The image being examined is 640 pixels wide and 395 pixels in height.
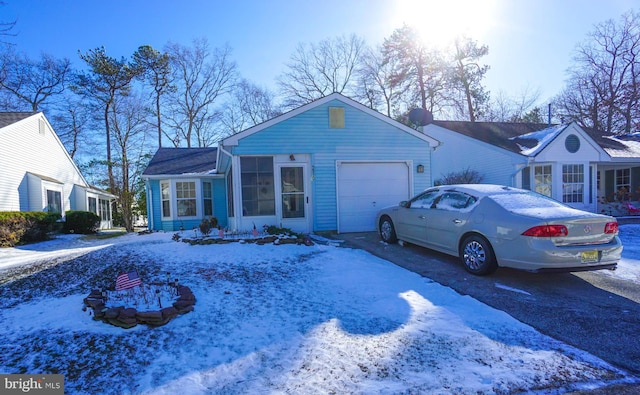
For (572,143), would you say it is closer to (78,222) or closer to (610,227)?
(610,227)

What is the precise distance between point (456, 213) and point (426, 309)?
2.36m

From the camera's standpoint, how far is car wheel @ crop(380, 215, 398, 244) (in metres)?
7.64

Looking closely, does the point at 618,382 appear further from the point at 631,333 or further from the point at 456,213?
the point at 456,213

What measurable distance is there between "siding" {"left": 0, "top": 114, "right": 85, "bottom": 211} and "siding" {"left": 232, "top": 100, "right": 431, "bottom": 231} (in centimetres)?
1014

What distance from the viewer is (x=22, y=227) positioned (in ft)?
34.0

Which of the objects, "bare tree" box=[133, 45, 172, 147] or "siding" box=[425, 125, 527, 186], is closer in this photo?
"siding" box=[425, 125, 527, 186]

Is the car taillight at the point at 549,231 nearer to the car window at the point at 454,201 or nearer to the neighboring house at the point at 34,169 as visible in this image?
the car window at the point at 454,201

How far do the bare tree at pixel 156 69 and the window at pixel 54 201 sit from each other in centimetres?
1221

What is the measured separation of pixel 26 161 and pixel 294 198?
12.8 metres

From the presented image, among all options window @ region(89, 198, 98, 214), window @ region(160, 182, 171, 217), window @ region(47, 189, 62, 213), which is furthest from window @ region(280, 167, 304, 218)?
window @ region(89, 198, 98, 214)

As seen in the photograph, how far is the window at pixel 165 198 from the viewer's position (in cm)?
1334

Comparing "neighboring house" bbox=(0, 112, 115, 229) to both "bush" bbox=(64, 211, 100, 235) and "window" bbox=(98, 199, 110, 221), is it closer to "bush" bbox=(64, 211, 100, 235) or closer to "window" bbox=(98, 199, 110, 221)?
"bush" bbox=(64, 211, 100, 235)

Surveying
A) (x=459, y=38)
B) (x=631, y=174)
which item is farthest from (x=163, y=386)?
(x=459, y=38)

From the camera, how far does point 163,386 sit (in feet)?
7.90
